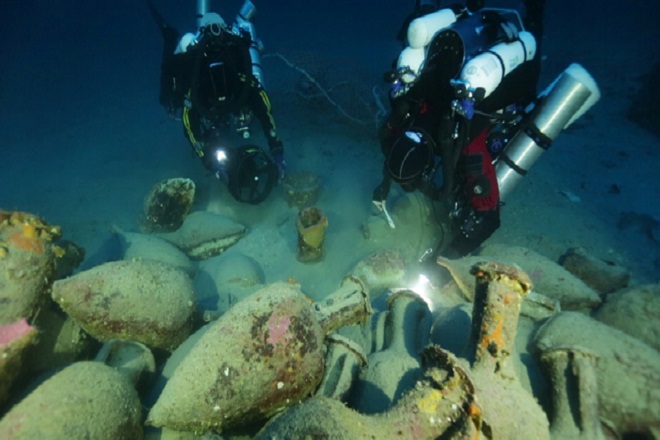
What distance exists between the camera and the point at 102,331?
7.32ft

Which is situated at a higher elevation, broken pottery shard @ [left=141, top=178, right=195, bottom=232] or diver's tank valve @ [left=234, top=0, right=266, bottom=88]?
diver's tank valve @ [left=234, top=0, right=266, bottom=88]

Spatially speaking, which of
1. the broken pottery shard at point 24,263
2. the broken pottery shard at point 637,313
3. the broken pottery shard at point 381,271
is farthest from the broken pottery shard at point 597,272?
the broken pottery shard at point 24,263

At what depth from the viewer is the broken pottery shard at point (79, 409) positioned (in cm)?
150

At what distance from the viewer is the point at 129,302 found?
2248 mm

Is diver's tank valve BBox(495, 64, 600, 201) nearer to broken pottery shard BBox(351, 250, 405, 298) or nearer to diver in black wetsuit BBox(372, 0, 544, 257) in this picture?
diver in black wetsuit BBox(372, 0, 544, 257)

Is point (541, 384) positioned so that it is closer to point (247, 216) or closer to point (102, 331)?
point (102, 331)

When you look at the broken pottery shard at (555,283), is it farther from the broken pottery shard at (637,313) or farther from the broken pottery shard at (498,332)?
the broken pottery shard at (498,332)

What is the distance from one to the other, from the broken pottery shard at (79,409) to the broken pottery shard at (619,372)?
7.73ft

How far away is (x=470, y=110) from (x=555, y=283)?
1.79 meters

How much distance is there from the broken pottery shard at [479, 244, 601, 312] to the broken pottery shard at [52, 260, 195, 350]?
2778 mm

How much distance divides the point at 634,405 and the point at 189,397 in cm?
238

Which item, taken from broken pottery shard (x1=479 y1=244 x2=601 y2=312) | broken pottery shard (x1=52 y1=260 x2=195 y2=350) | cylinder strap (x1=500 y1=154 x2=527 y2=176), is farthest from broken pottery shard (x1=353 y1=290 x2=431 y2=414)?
cylinder strap (x1=500 y1=154 x2=527 y2=176)

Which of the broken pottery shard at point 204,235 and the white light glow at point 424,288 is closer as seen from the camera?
the white light glow at point 424,288

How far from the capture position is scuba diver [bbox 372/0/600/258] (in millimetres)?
3357
